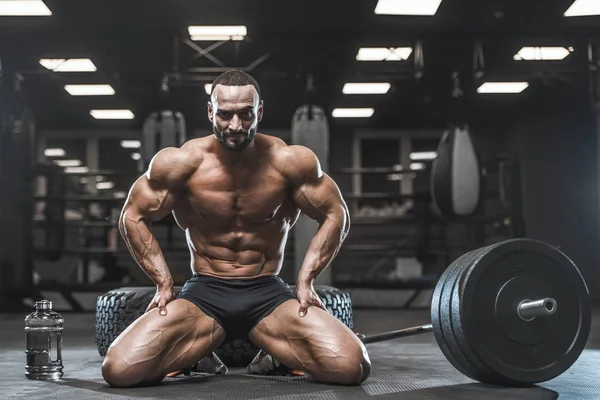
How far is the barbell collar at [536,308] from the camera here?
92.1 inches

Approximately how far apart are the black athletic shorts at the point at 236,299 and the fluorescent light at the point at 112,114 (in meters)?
9.40

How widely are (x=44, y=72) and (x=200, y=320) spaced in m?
5.98

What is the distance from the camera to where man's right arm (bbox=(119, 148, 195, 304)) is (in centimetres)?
263

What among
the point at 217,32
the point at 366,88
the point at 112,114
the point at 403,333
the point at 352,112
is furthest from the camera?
the point at 112,114

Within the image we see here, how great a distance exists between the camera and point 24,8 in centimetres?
705

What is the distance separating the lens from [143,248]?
2643 millimetres

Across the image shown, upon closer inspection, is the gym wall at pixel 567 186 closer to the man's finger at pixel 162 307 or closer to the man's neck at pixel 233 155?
the man's neck at pixel 233 155

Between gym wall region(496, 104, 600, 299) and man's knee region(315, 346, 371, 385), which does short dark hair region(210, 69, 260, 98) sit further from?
gym wall region(496, 104, 600, 299)

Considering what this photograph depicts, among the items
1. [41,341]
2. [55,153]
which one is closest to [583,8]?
[41,341]

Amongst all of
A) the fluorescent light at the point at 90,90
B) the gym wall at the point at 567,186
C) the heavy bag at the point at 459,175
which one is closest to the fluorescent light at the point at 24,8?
the fluorescent light at the point at 90,90

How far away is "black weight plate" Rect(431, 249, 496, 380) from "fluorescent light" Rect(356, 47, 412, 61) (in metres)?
5.85

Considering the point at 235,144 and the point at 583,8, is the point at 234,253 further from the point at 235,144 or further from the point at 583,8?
the point at 583,8

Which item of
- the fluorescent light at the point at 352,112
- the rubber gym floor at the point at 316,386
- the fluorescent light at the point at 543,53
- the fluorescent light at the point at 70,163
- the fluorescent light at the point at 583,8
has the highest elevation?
the fluorescent light at the point at 583,8

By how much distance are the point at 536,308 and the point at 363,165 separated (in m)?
10.5
